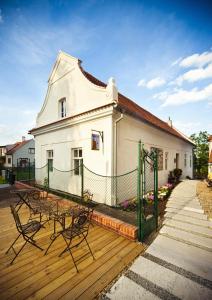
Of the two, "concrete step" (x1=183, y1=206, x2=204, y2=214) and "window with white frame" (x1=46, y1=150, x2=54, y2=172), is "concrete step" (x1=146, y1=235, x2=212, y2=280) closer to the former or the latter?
"concrete step" (x1=183, y1=206, x2=204, y2=214)

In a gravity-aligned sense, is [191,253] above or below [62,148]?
below

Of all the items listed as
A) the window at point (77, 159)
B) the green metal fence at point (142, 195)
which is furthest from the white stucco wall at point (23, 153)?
the green metal fence at point (142, 195)

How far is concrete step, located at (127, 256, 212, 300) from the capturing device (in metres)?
2.35

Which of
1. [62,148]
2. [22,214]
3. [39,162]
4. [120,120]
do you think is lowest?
[22,214]

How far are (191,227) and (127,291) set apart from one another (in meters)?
2.91

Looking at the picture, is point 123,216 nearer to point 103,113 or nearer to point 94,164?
point 94,164

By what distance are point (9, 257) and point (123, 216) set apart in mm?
3123

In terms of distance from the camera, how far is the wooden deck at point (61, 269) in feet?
7.70

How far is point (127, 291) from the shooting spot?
2395mm

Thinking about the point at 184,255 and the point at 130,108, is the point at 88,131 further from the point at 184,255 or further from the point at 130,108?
the point at 184,255

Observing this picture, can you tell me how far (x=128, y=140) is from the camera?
23.7ft

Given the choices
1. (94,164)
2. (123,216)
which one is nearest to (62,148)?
(94,164)

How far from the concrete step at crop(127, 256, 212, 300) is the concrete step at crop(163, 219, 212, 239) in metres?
1.81

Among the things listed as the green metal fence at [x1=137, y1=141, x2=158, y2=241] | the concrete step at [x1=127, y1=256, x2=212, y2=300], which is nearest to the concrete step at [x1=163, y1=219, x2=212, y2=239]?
the green metal fence at [x1=137, y1=141, x2=158, y2=241]
